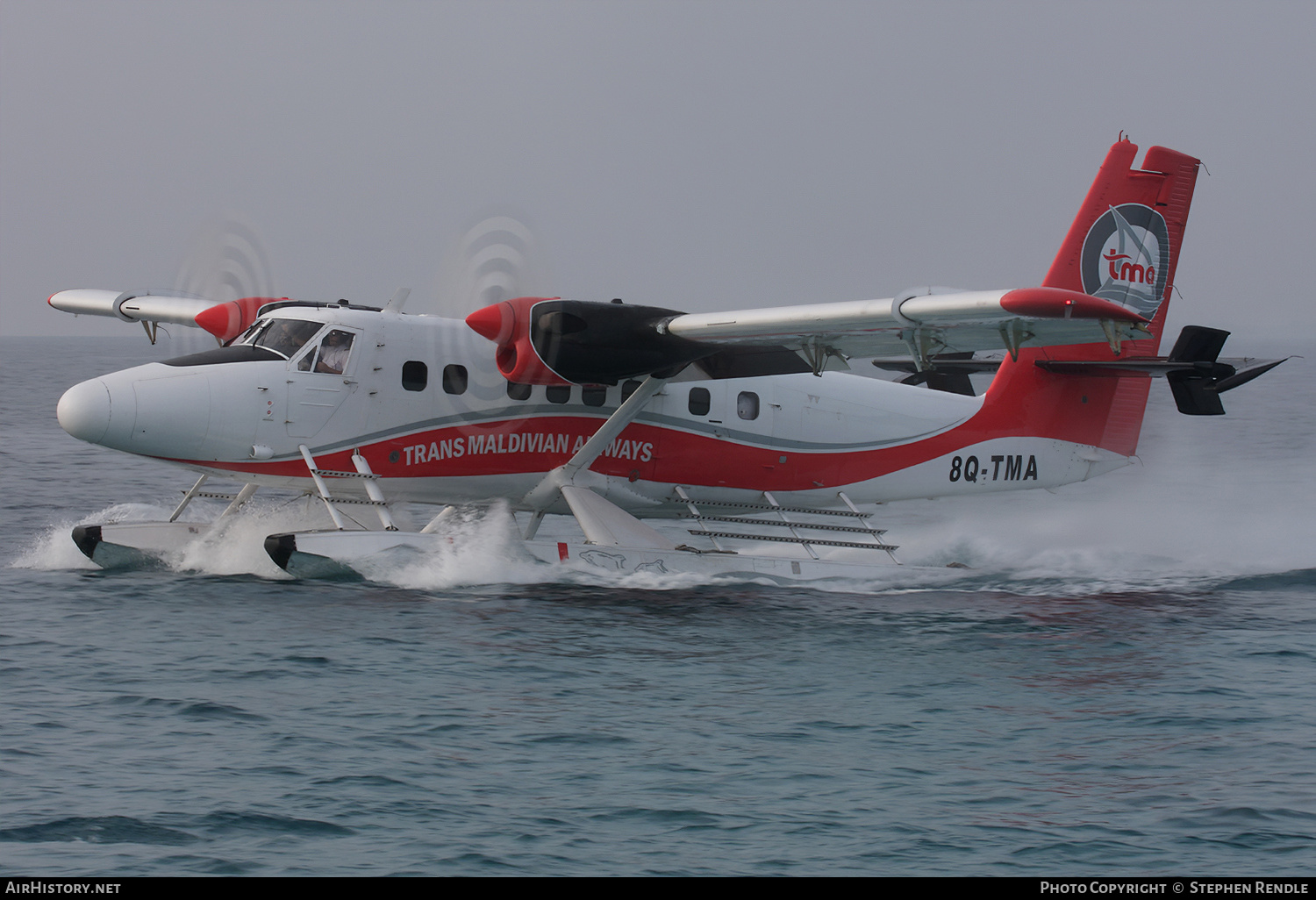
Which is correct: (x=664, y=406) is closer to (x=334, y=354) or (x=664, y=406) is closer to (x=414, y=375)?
(x=414, y=375)

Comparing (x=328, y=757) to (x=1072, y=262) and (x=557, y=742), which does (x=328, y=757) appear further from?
(x=1072, y=262)

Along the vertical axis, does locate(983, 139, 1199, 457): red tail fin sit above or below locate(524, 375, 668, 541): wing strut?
above

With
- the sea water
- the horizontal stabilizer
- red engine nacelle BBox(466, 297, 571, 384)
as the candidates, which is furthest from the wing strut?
the horizontal stabilizer

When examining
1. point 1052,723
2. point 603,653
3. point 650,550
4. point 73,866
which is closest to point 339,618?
point 603,653

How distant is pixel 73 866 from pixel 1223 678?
9.20 metres

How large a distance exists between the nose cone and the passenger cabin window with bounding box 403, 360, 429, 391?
323 centimetres

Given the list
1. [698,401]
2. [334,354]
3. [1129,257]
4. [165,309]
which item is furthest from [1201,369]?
[165,309]

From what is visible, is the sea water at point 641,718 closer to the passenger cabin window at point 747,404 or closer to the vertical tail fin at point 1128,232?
the passenger cabin window at point 747,404

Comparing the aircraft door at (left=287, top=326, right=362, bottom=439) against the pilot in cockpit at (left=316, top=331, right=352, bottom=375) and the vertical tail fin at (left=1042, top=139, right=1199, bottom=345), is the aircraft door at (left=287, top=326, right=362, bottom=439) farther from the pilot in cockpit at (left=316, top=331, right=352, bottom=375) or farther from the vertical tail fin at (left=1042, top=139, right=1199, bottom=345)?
the vertical tail fin at (left=1042, top=139, right=1199, bottom=345)

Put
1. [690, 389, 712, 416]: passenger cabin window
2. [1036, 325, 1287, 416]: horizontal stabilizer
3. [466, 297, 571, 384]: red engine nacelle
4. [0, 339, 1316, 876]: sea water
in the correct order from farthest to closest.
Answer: [690, 389, 712, 416]: passenger cabin window, [1036, 325, 1287, 416]: horizontal stabilizer, [466, 297, 571, 384]: red engine nacelle, [0, 339, 1316, 876]: sea water

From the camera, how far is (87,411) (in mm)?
13305

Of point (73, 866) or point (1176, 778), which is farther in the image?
point (1176, 778)

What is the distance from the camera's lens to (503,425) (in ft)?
50.5

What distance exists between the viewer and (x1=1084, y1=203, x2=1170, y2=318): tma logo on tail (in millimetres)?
17812
